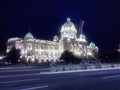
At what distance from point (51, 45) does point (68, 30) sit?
13.0 m

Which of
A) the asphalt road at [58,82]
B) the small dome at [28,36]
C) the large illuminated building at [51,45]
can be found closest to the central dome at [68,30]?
the large illuminated building at [51,45]

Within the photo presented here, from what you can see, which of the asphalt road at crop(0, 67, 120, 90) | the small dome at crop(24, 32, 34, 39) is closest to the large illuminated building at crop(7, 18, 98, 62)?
the small dome at crop(24, 32, 34, 39)

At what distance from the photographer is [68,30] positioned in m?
124

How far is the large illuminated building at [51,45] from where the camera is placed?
10594 cm

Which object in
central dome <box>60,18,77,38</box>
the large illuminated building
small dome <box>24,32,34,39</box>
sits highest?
central dome <box>60,18,77,38</box>

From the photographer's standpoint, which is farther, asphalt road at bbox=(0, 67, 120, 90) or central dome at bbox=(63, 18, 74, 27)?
central dome at bbox=(63, 18, 74, 27)

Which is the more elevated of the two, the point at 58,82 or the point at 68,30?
the point at 68,30

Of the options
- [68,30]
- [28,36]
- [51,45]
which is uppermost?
[68,30]

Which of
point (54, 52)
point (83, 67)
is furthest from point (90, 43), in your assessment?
point (83, 67)

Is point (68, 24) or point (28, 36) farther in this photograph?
point (68, 24)

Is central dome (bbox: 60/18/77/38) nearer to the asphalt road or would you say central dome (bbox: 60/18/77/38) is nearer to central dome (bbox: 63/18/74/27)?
central dome (bbox: 63/18/74/27)

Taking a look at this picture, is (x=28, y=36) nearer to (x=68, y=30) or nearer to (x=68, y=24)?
(x=68, y=30)

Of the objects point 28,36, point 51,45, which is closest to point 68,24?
point 51,45

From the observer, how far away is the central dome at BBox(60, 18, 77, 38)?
12365cm
